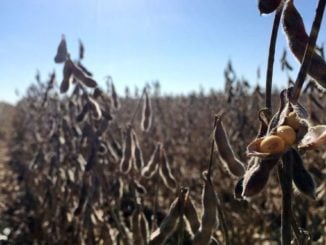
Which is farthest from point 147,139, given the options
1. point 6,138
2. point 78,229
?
point 6,138

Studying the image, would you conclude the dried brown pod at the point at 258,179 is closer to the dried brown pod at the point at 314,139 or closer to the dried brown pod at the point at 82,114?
the dried brown pod at the point at 314,139

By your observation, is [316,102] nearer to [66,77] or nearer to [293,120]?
[66,77]

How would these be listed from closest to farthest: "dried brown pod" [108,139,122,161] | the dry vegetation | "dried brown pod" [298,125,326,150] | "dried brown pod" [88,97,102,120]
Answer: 1. "dried brown pod" [298,125,326,150]
2. the dry vegetation
3. "dried brown pod" [88,97,102,120]
4. "dried brown pod" [108,139,122,161]

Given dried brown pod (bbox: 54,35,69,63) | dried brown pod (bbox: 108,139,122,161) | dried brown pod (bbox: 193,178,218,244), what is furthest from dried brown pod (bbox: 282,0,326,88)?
dried brown pod (bbox: 108,139,122,161)

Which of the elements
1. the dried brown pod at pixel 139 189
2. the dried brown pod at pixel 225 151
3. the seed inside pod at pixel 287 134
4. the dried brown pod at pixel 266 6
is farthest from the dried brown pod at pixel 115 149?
the seed inside pod at pixel 287 134

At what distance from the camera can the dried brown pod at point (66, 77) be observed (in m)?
2.71

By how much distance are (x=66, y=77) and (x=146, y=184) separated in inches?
95.1

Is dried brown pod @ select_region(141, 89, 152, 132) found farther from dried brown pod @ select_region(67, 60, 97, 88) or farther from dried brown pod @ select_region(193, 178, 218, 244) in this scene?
dried brown pod @ select_region(193, 178, 218, 244)

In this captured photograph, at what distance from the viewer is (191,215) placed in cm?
159

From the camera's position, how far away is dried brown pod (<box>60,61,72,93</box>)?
2711mm

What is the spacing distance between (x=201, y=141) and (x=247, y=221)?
13.0 feet

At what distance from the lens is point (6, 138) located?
50.7 ft

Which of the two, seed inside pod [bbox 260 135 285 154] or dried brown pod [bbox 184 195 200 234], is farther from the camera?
dried brown pod [bbox 184 195 200 234]

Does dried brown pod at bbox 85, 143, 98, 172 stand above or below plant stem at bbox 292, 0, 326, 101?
above
